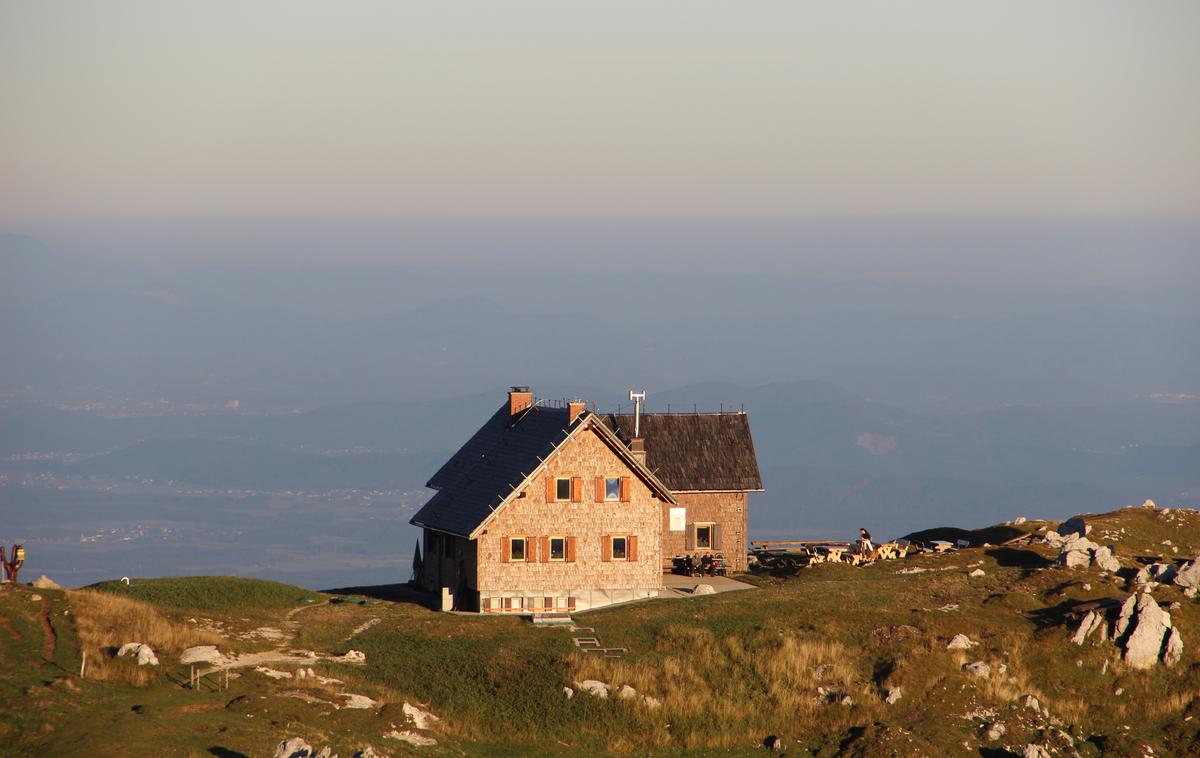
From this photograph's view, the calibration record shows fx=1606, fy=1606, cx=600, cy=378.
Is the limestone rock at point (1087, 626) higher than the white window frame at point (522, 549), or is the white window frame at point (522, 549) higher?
the white window frame at point (522, 549)

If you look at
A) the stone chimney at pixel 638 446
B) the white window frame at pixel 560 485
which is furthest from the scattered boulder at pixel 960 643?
the stone chimney at pixel 638 446

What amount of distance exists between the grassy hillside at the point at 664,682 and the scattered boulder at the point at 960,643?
340mm

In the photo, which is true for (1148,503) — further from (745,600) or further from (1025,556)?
(745,600)

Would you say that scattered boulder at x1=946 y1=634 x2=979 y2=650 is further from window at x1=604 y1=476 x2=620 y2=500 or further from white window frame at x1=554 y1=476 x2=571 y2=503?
white window frame at x1=554 y1=476 x2=571 y2=503

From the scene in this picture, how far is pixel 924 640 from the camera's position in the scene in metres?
64.9

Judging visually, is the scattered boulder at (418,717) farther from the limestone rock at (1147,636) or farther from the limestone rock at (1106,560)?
the limestone rock at (1106,560)

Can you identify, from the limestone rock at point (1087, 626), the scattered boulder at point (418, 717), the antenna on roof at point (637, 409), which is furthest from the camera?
the antenna on roof at point (637, 409)

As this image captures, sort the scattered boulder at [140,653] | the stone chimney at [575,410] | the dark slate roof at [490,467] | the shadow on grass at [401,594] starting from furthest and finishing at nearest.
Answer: the shadow on grass at [401,594]
the stone chimney at [575,410]
the dark slate roof at [490,467]
the scattered boulder at [140,653]

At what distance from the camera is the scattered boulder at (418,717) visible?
5472 cm

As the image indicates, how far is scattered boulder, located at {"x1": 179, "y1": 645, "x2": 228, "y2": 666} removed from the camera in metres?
57.4

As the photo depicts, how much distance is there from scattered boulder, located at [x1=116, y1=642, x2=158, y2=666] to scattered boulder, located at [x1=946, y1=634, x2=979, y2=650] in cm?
3054

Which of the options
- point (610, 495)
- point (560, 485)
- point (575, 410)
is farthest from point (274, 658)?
point (610, 495)

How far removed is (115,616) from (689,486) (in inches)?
1500

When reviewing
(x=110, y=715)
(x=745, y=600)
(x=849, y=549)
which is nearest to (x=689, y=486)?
(x=849, y=549)
